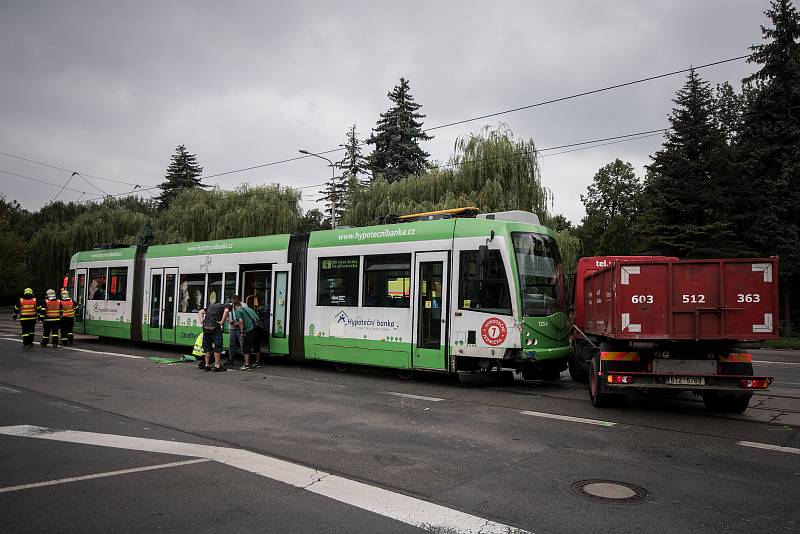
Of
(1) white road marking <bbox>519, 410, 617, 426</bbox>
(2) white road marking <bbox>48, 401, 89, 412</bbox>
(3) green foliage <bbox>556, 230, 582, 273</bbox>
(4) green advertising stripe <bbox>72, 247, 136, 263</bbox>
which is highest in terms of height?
(3) green foliage <bbox>556, 230, 582, 273</bbox>

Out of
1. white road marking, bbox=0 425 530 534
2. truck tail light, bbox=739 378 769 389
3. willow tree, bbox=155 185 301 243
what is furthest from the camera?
willow tree, bbox=155 185 301 243

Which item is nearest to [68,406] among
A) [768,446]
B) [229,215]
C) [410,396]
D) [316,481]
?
[410,396]

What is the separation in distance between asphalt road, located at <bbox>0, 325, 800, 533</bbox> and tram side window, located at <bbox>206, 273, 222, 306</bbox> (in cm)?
A: 568

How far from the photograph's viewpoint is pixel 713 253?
33.3 metres

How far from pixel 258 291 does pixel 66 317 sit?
8267 mm

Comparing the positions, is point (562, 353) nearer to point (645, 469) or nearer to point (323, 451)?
point (645, 469)

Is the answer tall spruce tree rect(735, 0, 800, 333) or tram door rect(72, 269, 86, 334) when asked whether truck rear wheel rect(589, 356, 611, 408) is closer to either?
tram door rect(72, 269, 86, 334)

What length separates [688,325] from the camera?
312 inches

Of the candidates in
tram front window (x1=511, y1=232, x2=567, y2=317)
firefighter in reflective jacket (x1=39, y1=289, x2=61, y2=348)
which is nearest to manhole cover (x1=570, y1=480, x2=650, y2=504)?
tram front window (x1=511, y1=232, x2=567, y2=317)

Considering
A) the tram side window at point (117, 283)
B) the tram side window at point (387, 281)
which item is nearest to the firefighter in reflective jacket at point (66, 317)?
the tram side window at point (117, 283)

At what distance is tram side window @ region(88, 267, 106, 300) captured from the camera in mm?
20672

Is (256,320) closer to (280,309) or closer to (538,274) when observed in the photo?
(280,309)

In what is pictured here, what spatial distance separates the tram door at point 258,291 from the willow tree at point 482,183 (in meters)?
11.2

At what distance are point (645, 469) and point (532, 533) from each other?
222 cm
